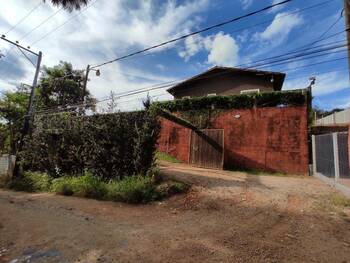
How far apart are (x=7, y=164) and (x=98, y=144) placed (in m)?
7.00

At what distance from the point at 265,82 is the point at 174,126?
7380 mm

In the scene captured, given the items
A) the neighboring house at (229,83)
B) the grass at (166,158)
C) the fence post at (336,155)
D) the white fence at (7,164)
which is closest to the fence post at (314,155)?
the fence post at (336,155)

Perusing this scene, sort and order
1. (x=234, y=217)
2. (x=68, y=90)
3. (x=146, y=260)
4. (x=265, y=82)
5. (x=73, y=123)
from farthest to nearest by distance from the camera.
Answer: (x=68, y=90)
(x=265, y=82)
(x=73, y=123)
(x=234, y=217)
(x=146, y=260)

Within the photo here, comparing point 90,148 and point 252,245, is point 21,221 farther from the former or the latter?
point 252,245

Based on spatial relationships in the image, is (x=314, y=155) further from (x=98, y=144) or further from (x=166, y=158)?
(x=98, y=144)

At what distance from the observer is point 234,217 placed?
5.77m

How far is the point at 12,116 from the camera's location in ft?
60.3

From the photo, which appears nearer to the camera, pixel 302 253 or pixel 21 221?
pixel 302 253

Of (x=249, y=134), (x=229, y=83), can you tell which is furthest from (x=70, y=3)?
(x=229, y=83)

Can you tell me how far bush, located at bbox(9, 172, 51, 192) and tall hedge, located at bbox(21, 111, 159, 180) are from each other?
39 centimetres

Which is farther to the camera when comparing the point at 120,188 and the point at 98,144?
the point at 98,144

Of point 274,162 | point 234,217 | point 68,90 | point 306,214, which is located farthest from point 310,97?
point 68,90

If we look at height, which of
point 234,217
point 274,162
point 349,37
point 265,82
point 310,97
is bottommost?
point 234,217

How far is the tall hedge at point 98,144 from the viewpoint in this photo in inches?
336
